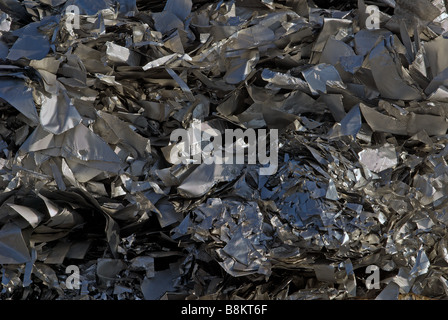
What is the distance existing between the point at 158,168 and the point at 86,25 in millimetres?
263

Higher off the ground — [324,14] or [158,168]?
[324,14]

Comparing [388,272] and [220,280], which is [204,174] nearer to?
[220,280]

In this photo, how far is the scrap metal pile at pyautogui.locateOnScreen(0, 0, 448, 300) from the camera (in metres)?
0.76

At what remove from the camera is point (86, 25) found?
2.84ft

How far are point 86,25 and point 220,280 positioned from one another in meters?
0.46

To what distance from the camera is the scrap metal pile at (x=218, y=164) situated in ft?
2.49

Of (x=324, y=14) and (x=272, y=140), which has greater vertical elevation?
(x=324, y=14)

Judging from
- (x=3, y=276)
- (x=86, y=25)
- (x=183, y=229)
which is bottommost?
(x=3, y=276)

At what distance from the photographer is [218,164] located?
80cm

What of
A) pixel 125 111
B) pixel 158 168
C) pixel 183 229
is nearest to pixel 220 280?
pixel 183 229

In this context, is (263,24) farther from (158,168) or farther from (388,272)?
(388,272)

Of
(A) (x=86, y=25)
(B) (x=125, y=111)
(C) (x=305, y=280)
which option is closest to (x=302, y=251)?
(C) (x=305, y=280)

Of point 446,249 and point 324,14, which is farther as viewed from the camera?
point 324,14

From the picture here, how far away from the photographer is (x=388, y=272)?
791 mm
